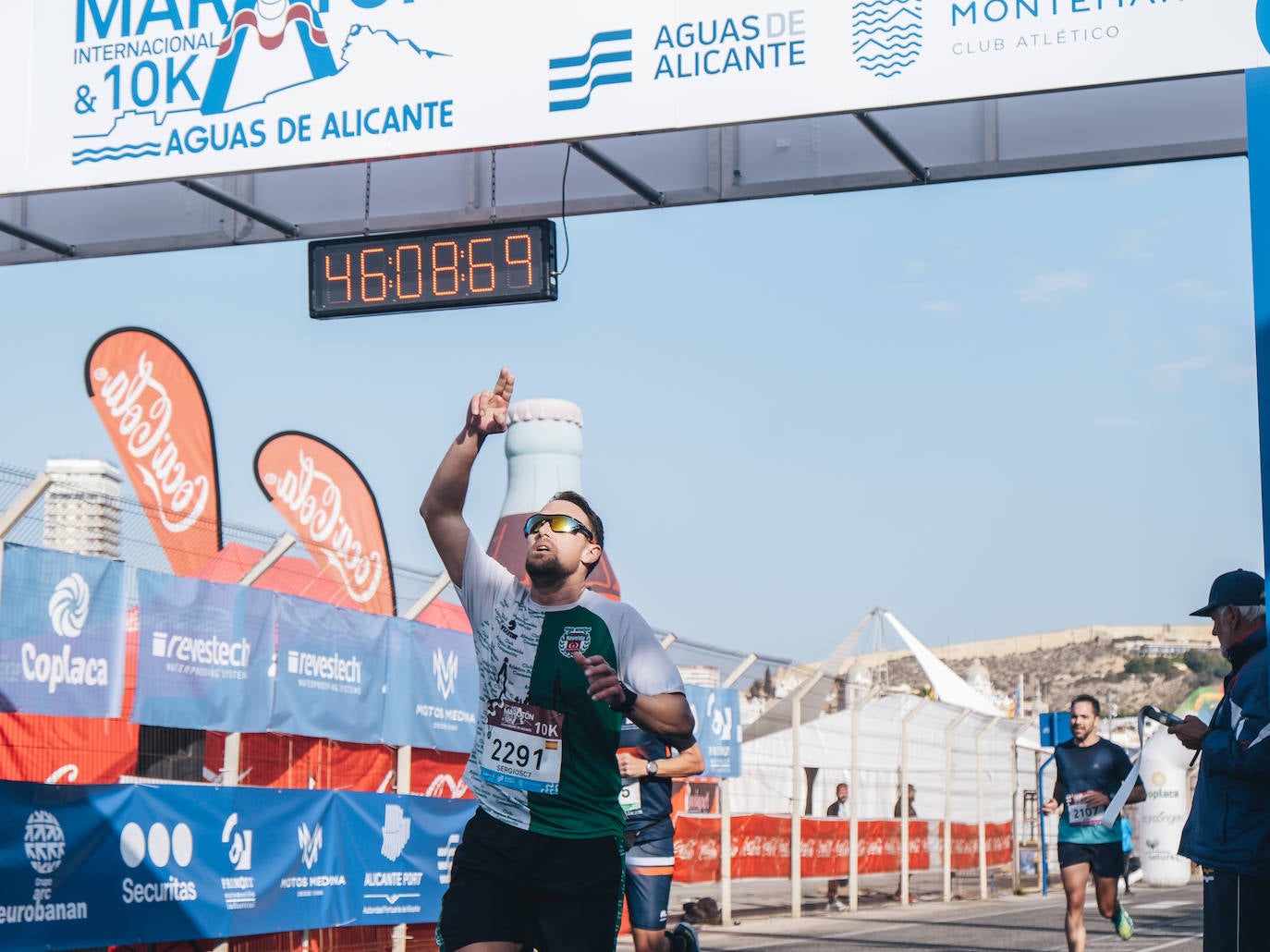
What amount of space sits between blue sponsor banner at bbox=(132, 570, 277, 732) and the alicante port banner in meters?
0.50

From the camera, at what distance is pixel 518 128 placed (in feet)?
32.8

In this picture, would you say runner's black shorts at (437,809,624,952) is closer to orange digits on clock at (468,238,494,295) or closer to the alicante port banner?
the alicante port banner

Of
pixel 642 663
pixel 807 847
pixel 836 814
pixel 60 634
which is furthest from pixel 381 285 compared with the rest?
pixel 836 814

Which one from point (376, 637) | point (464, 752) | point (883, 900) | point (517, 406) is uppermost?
point (517, 406)

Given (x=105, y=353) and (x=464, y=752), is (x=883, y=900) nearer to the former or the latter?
(x=464, y=752)

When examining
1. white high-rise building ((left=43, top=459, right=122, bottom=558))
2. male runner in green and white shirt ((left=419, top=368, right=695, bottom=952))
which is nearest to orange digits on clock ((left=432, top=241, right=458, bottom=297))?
white high-rise building ((left=43, top=459, right=122, bottom=558))

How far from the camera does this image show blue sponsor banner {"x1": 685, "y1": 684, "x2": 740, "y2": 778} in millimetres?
18578

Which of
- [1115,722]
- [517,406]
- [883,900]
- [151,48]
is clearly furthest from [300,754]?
[1115,722]

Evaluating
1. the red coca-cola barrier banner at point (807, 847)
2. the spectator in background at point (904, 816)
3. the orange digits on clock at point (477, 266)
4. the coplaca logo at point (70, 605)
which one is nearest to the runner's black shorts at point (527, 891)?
the coplaca logo at point (70, 605)

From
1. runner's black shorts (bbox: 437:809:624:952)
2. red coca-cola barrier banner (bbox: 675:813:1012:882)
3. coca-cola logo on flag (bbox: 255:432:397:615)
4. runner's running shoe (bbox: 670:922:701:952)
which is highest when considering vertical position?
coca-cola logo on flag (bbox: 255:432:397:615)

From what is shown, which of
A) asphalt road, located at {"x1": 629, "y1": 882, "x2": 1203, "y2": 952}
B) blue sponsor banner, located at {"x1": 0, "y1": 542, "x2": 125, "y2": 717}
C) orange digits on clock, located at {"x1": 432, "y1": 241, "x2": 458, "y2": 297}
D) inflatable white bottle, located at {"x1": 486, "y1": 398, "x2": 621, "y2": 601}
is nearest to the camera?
blue sponsor banner, located at {"x1": 0, "y1": 542, "x2": 125, "y2": 717}

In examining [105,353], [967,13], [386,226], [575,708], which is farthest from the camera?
[105,353]

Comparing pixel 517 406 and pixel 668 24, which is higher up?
pixel 517 406

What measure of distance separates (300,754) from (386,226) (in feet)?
14.1
